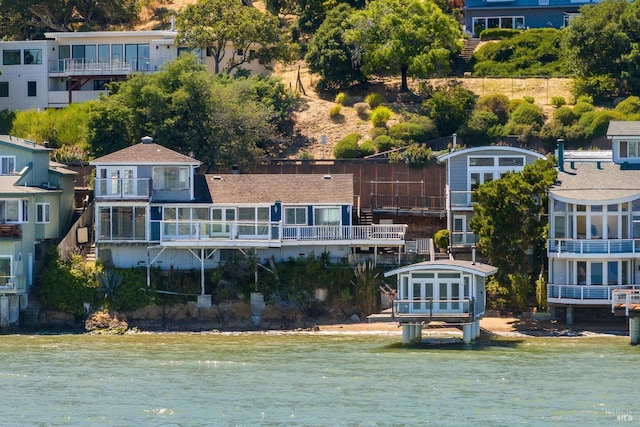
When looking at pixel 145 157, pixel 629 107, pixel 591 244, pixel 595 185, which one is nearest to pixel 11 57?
pixel 145 157

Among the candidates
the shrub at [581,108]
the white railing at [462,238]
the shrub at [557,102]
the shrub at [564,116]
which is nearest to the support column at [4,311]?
the white railing at [462,238]

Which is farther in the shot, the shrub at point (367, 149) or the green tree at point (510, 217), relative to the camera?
the shrub at point (367, 149)

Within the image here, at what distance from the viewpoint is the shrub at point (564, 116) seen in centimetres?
9069

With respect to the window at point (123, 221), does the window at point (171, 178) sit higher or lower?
higher

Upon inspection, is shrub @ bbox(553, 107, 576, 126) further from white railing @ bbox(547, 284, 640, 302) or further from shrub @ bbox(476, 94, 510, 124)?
white railing @ bbox(547, 284, 640, 302)

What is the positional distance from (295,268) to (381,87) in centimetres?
2634

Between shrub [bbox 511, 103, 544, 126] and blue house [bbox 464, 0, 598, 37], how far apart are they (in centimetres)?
1851

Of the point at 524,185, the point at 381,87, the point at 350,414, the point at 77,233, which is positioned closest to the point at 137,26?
the point at 381,87

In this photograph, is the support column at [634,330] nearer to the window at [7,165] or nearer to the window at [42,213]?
the window at [42,213]

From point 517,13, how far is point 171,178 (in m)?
38.4

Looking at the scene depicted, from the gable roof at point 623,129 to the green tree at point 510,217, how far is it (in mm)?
5669

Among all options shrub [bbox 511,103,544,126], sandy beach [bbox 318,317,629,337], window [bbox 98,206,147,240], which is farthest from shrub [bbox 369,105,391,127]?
sandy beach [bbox 318,317,629,337]

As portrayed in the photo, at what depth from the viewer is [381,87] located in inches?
3944

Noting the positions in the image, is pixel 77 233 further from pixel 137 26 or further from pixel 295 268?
pixel 137 26
